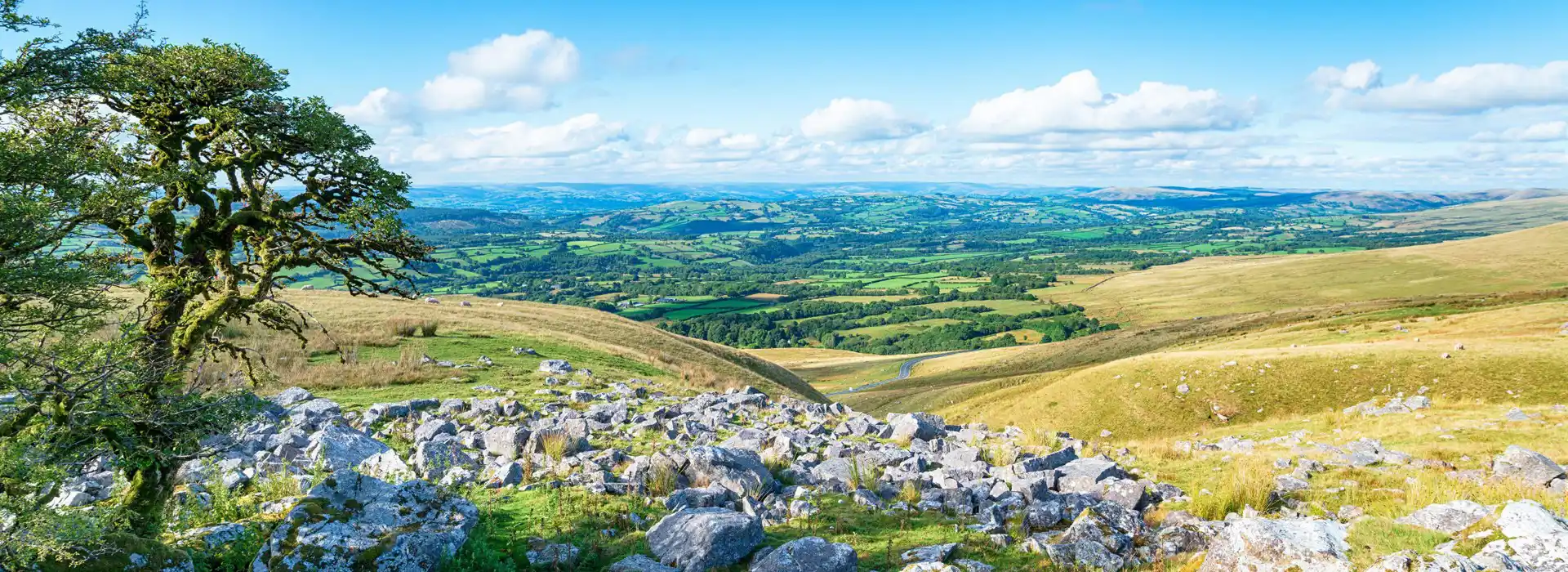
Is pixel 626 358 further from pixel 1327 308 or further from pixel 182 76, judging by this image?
pixel 1327 308

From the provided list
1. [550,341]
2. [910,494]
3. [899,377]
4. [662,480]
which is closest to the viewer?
[662,480]

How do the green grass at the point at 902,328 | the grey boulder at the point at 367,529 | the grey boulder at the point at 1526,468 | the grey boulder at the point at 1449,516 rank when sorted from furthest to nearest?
1. the green grass at the point at 902,328
2. the grey boulder at the point at 1526,468
3. the grey boulder at the point at 1449,516
4. the grey boulder at the point at 367,529

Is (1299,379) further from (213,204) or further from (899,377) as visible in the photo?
(899,377)

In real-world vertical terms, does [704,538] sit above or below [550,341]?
above

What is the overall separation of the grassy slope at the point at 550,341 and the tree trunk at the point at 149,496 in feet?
58.0

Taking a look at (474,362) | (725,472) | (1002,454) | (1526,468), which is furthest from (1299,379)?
(474,362)

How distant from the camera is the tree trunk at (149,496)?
9297 mm

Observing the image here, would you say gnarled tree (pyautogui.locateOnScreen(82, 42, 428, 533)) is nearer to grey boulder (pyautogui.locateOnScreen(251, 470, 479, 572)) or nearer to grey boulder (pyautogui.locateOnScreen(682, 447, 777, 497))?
grey boulder (pyautogui.locateOnScreen(251, 470, 479, 572))

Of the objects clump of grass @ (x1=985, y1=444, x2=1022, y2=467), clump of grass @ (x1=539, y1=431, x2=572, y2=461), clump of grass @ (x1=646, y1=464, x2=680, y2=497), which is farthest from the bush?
clump of grass @ (x1=985, y1=444, x2=1022, y2=467)

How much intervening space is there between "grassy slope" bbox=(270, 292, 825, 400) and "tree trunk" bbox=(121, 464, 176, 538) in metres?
17.7

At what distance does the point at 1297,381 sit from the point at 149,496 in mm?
51751

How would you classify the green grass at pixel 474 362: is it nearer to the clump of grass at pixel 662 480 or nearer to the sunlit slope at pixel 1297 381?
the clump of grass at pixel 662 480

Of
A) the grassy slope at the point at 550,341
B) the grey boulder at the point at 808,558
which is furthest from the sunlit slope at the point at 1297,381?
the grey boulder at the point at 808,558

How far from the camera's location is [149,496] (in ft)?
32.2
